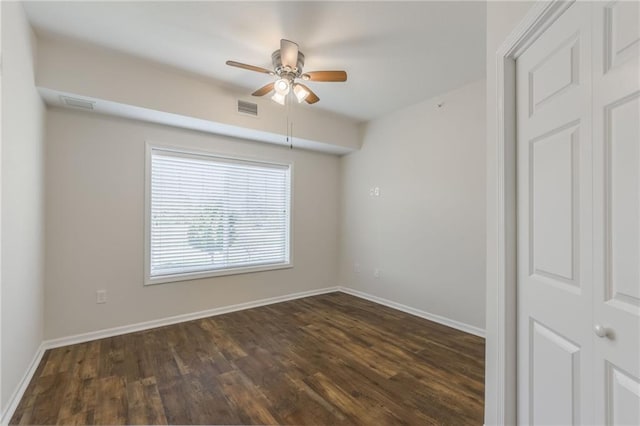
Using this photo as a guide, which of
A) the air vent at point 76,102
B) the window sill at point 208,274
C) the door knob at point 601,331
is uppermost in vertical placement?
the air vent at point 76,102

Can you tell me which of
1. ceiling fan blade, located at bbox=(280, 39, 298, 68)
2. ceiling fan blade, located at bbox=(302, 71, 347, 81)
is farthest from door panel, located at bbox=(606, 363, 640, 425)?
ceiling fan blade, located at bbox=(280, 39, 298, 68)

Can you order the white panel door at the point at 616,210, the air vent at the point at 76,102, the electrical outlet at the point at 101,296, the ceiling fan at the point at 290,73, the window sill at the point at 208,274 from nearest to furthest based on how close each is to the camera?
the white panel door at the point at 616,210 < the ceiling fan at the point at 290,73 < the air vent at the point at 76,102 < the electrical outlet at the point at 101,296 < the window sill at the point at 208,274

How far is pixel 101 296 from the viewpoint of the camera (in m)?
3.04

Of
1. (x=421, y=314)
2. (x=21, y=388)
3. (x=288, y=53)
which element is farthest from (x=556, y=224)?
(x=21, y=388)

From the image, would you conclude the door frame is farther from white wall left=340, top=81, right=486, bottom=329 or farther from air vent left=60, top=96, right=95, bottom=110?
air vent left=60, top=96, right=95, bottom=110

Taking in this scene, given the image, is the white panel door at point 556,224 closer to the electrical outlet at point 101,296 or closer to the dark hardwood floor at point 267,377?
the dark hardwood floor at point 267,377

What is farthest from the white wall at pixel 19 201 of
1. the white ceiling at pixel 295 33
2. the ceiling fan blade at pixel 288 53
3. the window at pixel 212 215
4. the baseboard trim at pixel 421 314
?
the baseboard trim at pixel 421 314

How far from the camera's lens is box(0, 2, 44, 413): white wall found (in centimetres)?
174

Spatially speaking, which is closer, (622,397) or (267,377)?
(622,397)

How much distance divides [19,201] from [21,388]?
1.31m

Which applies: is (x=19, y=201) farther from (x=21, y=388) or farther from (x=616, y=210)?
(x=616, y=210)

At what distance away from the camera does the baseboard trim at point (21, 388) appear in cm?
175

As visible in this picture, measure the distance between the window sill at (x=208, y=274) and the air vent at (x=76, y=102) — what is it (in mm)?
1865

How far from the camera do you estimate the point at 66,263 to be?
9.43ft
